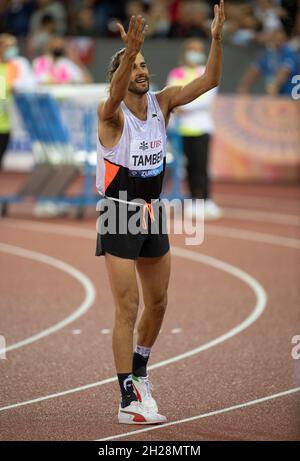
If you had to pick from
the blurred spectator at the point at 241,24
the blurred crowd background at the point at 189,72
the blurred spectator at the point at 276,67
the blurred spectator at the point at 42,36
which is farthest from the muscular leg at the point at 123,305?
the blurred spectator at the point at 241,24

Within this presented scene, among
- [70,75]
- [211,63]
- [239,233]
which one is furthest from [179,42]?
[211,63]

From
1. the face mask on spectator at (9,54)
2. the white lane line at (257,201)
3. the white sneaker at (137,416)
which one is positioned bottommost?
the white lane line at (257,201)

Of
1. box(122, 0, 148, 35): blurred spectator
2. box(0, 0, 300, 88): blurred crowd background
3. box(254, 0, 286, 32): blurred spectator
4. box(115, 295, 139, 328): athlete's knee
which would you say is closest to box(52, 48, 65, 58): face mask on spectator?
box(0, 0, 300, 88): blurred crowd background

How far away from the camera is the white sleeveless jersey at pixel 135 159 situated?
22.2 ft

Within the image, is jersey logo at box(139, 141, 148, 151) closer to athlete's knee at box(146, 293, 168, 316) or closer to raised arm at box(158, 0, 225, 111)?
raised arm at box(158, 0, 225, 111)

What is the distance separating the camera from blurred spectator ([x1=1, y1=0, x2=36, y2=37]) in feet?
75.4

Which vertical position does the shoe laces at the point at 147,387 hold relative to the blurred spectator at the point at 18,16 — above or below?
below

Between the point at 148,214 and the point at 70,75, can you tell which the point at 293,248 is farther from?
the point at 148,214

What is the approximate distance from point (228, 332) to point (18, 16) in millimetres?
14977

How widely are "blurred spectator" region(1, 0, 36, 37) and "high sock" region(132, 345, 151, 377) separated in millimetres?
16624

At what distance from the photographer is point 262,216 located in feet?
54.9

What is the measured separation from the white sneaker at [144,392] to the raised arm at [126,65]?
5.33ft

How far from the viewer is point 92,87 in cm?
1591

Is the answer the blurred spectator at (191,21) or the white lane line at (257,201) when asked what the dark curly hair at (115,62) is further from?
the blurred spectator at (191,21)
